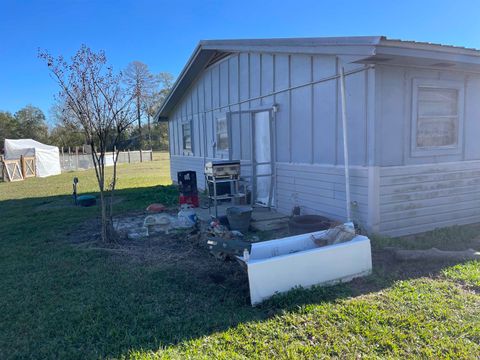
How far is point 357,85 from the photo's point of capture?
4.77 m

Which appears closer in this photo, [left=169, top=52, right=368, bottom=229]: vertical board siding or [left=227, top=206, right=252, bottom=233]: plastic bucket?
[left=169, top=52, right=368, bottom=229]: vertical board siding

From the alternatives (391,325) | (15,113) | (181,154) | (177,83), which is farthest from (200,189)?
(15,113)

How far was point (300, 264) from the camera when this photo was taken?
10.9 feet

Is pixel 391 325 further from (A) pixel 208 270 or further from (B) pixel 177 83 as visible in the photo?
(B) pixel 177 83

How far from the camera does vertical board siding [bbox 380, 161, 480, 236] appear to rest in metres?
4.80

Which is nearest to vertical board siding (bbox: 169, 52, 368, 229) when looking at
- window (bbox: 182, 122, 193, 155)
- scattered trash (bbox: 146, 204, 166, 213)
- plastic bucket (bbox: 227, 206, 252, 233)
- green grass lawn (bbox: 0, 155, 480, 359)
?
plastic bucket (bbox: 227, 206, 252, 233)

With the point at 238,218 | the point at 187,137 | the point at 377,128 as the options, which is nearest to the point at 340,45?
the point at 377,128

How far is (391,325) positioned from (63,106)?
603 centimetres

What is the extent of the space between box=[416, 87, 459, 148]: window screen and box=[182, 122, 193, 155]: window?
7.94 m

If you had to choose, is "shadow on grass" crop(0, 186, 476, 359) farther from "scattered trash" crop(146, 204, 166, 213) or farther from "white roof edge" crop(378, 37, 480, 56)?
"scattered trash" crop(146, 204, 166, 213)

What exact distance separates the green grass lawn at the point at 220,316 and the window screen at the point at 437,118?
6.51 feet

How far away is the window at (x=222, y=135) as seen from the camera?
8.98 m

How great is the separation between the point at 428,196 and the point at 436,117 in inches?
46.4

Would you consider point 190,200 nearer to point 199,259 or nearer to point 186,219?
point 186,219
